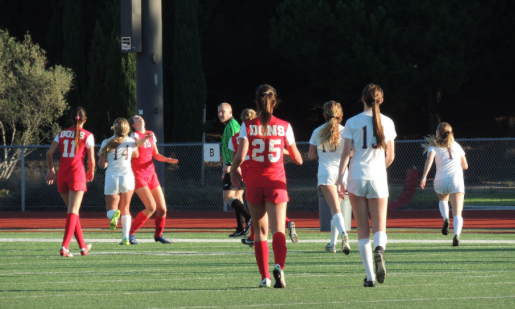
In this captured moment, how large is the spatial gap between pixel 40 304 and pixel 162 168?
1314cm

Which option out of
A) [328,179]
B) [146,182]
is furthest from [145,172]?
[328,179]

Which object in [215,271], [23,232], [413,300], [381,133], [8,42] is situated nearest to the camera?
[413,300]

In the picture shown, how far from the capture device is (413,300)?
647cm

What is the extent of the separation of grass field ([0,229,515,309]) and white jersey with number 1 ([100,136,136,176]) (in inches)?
46.5

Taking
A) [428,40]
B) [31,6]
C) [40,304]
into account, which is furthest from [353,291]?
[31,6]

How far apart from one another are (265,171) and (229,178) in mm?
5052

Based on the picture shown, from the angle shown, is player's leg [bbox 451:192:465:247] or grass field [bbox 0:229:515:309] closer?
grass field [bbox 0:229:515:309]

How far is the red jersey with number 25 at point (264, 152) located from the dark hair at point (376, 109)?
85 cm

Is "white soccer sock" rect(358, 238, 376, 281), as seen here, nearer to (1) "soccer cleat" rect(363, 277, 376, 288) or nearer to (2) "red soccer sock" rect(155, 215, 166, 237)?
(1) "soccer cleat" rect(363, 277, 376, 288)

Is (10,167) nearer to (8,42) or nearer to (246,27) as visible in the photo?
(8,42)

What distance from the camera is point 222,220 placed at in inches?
702

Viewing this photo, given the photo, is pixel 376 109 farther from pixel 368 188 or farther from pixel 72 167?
pixel 72 167

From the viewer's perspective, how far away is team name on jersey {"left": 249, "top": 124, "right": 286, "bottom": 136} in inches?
277

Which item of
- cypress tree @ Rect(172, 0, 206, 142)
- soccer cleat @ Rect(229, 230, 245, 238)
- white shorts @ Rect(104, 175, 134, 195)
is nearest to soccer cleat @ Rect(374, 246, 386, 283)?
white shorts @ Rect(104, 175, 134, 195)
